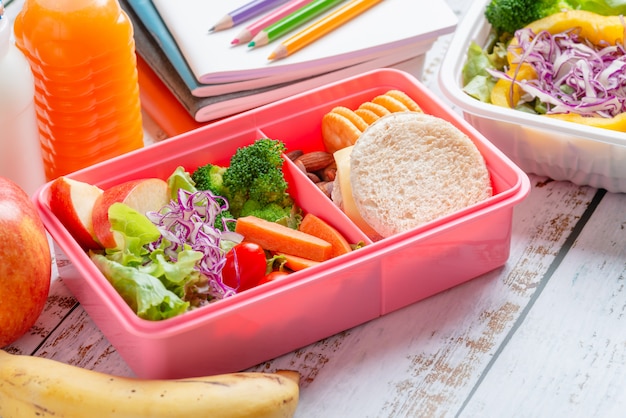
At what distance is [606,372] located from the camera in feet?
4.51

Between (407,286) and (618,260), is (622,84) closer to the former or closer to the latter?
(618,260)

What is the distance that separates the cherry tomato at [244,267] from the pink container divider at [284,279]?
9cm

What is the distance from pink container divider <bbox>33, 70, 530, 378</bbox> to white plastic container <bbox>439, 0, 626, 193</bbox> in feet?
0.31

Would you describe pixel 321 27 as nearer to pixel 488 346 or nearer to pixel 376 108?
pixel 376 108

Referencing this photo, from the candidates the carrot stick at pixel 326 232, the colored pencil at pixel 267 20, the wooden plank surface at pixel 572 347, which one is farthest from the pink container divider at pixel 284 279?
the colored pencil at pixel 267 20

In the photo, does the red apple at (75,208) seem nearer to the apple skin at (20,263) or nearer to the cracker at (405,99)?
the apple skin at (20,263)

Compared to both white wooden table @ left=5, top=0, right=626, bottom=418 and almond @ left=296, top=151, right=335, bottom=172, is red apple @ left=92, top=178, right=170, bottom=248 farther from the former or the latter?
almond @ left=296, top=151, right=335, bottom=172

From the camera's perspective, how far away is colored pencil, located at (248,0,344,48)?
1818 millimetres

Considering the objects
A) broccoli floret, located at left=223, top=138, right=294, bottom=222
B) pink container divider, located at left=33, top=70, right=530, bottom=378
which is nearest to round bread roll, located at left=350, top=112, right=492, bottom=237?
pink container divider, located at left=33, top=70, right=530, bottom=378

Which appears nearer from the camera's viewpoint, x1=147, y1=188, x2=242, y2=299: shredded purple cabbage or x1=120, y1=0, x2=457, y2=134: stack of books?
x1=147, y1=188, x2=242, y2=299: shredded purple cabbage

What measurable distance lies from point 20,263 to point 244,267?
313 millimetres

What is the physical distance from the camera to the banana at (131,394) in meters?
1.21

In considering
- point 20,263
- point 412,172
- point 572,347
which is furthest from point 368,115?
point 20,263

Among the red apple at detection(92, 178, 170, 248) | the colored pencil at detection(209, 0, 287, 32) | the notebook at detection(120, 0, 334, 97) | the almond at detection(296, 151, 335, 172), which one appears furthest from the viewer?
the colored pencil at detection(209, 0, 287, 32)
